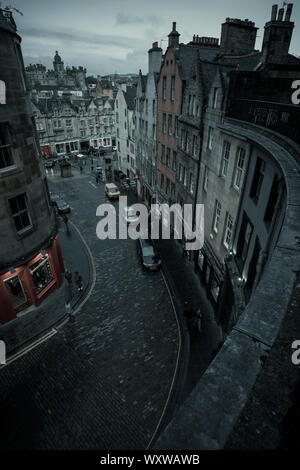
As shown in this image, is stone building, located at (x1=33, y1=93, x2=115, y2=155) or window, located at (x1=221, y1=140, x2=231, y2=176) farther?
stone building, located at (x1=33, y1=93, x2=115, y2=155)

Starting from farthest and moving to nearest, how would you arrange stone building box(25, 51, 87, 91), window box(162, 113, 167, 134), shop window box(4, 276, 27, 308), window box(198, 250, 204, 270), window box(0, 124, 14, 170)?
1. stone building box(25, 51, 87, 91)
2. window box(162, 113, 167, 134)
3. window box(198, 250, 204, 270)
4. shop window box(4, 276, 27, 308)
5. window box(0, 124, 14, 170)

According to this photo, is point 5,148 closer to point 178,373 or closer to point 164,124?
point 178,373

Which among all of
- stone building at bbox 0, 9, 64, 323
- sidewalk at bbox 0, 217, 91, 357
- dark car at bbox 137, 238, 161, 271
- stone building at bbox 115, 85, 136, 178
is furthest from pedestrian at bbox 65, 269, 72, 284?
stone building at bbox 115, 85, 136, 178

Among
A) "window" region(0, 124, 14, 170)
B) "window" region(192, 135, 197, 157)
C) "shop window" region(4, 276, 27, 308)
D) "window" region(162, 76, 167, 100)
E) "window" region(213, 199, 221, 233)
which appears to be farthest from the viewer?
"window" region(162, 76, 167, 100)

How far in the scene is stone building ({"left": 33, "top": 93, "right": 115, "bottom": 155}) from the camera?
198 feet

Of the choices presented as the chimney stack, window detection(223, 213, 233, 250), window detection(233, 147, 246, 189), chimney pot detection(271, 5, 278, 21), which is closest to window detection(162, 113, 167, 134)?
chimney pot detection(271, 5, 278, 21)

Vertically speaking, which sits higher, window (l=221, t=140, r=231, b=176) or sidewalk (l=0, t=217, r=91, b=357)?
window (l=221, t=140, r=231, b=176)

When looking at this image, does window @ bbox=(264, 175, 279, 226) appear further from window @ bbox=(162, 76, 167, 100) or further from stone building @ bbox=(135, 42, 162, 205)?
stone building @ bbox=(135, 42, 162, 205)

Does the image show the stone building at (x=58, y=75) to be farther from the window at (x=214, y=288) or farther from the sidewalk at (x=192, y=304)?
the window at (x=214, y=288)

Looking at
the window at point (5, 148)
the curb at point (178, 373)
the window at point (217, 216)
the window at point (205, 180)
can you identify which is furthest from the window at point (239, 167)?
the window at point (5, 148)

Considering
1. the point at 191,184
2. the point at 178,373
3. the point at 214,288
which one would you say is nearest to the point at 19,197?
the point at 191,184

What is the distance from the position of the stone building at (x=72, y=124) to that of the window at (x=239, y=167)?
56446mm

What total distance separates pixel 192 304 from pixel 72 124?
201ft

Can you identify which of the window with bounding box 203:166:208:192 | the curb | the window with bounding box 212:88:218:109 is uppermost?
the window with bounding box 212:88:218:109
